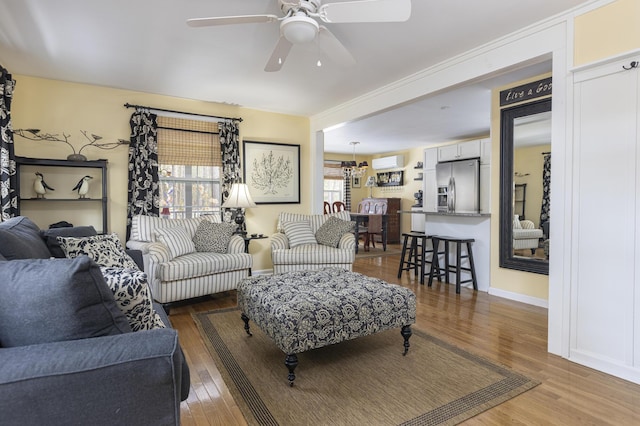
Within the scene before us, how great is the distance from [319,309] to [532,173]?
3076mm

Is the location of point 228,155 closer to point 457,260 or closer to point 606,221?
point 457,260

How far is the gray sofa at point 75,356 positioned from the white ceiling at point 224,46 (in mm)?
2142

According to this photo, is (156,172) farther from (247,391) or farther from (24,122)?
(247,391)

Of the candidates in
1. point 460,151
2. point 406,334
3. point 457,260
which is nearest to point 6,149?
point 406,334

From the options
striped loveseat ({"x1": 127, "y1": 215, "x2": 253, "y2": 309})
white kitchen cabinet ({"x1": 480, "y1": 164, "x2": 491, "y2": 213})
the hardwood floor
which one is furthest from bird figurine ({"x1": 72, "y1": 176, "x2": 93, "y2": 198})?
white kitchen cabinet ({"x1": 480, "y1": 164, "x2": 491, "y2": 213})

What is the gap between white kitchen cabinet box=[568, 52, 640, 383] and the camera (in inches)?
85.7

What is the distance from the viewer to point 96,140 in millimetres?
4105

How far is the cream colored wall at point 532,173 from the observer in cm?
369

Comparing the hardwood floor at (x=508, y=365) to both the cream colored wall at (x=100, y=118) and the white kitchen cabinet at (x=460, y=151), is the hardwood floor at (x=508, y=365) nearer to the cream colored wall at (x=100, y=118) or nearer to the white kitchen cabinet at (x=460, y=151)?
the cream colored wall at (x=100, y=118)

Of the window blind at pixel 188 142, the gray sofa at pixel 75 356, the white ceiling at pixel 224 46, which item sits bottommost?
the gray sofa at pixel 75 356

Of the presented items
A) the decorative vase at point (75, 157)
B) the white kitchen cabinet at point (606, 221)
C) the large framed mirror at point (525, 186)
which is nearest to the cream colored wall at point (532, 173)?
the large framed mirror at point (525, 186)

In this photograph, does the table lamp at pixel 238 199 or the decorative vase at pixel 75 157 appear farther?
the table lamp at pixel 238 199

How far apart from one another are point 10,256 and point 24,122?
331 centimetres

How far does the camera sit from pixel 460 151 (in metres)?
6.51
